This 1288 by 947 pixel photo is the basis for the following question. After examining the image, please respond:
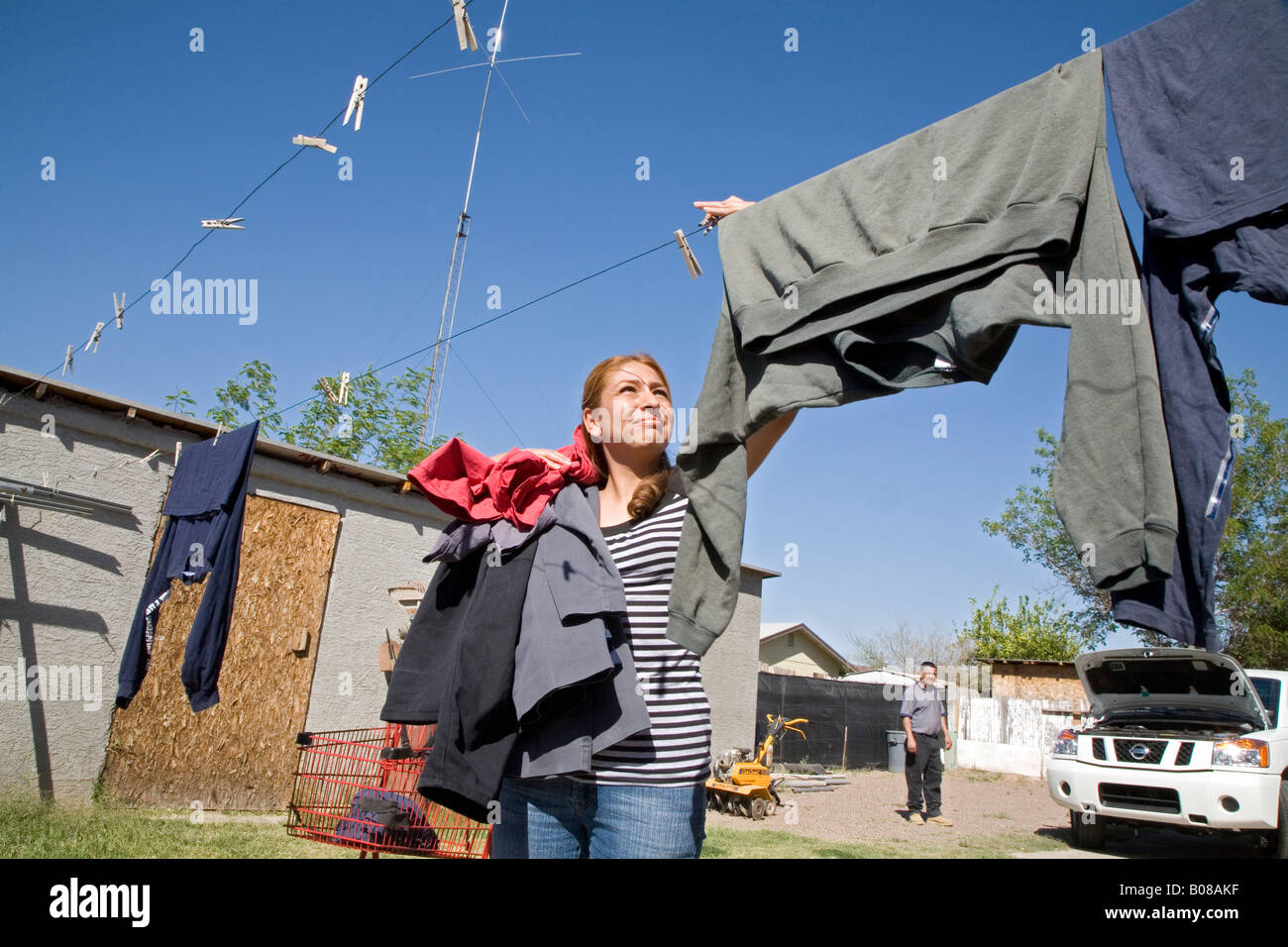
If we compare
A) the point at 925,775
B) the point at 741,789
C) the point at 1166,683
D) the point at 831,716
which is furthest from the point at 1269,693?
the point at 831,716

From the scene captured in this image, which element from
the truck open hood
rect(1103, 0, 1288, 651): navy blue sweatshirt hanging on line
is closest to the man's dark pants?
the truck open hood

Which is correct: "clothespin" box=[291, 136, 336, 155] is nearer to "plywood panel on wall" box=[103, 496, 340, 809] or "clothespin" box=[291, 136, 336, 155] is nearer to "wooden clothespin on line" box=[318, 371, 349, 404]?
"plywood panel on wall" box=[103, 496, 340, 809]

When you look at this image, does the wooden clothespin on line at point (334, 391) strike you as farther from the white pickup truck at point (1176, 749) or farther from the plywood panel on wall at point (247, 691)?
the white pickup truck at point (1176, 749)

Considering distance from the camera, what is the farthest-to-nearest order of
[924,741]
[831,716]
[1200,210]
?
1. [831,716]
2. [924,741]
3. [1200,210]

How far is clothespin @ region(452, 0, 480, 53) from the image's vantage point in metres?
5.75

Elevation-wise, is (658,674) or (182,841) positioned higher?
(658,674)

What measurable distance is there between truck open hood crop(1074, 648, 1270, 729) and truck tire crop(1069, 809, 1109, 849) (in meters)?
1.29

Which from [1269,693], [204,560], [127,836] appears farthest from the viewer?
[1269,693]

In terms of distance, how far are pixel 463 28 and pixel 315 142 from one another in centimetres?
165

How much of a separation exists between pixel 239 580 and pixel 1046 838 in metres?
9.35

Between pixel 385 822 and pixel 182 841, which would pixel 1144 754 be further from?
pixel 182 841

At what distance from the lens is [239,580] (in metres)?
8.01

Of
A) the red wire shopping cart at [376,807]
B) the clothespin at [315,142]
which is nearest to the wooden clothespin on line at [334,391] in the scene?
the clothespin at [315,142]

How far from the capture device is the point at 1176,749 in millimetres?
7148
